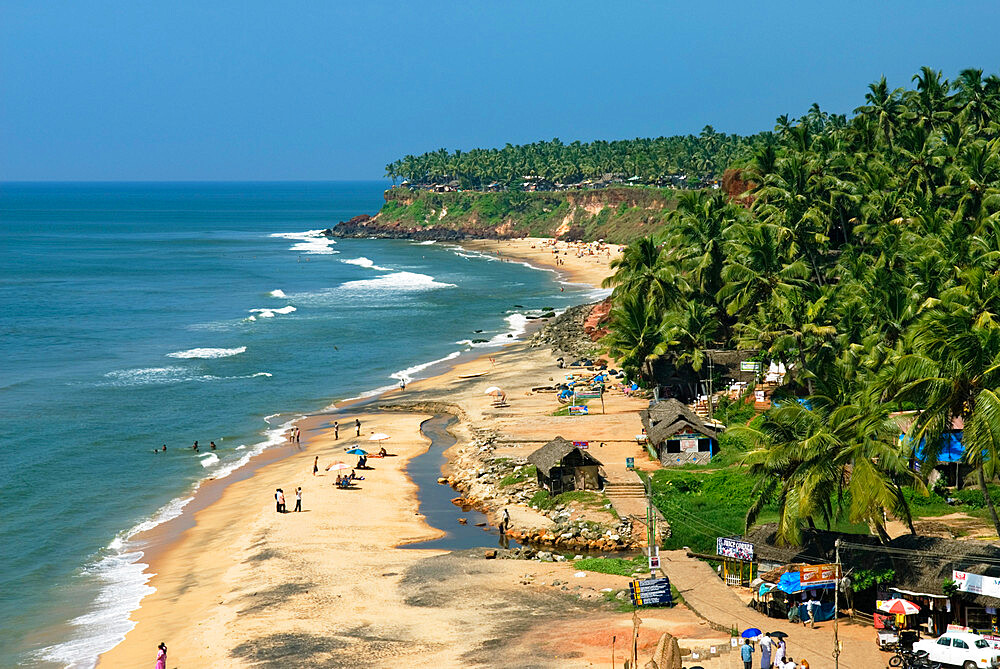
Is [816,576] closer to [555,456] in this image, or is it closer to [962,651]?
[962,651]

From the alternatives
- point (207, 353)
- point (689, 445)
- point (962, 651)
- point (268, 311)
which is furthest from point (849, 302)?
point (268, 311)

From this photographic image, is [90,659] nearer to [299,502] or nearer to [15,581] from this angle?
[15,581]

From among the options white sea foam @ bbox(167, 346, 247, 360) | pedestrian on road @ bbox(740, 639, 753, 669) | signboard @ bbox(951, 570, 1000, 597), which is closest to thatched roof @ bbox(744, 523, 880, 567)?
signboard @ bbox(951, 570, 1000, 597)

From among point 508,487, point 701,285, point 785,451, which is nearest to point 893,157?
point 701,285

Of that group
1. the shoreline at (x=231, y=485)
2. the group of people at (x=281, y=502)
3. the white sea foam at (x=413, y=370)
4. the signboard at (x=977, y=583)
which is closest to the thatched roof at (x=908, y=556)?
the signboard at (x=977, y=583)

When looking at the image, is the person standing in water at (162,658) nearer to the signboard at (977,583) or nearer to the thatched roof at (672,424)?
the signboard at (977,583)

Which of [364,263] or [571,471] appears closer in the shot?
[571,471]
